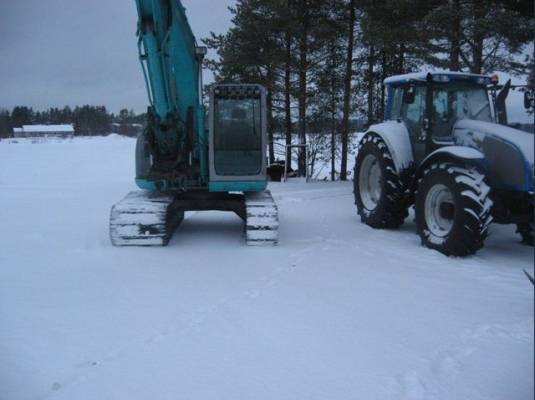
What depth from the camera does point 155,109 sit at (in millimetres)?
7520

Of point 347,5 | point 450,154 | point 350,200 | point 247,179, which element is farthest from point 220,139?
point 347,5

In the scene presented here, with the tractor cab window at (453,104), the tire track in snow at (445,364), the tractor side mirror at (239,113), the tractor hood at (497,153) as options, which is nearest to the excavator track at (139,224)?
the tractor side mirror at (239,113)

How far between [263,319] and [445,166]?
352 cm

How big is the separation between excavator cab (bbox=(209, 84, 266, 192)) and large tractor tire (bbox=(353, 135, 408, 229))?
1.97m

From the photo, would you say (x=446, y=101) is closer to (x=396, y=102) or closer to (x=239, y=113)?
(x=396, y=102)

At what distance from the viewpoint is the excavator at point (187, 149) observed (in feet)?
23.3

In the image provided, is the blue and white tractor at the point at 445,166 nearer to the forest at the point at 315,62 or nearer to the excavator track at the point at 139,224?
the excavator track at the point at 139,224

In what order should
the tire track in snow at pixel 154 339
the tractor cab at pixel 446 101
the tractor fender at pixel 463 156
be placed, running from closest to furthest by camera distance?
the tire track in snow at pixel 154 339 < the tractor fender at pixel 463 156 < the tractor cab at pixel 446 101

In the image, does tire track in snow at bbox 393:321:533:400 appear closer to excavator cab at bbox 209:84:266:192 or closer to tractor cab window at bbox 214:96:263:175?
excavator cab at bbox 209:84:266:192

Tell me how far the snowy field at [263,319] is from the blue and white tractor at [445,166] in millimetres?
411

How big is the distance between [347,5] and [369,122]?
4077 millimetres

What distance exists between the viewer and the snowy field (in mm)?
3100

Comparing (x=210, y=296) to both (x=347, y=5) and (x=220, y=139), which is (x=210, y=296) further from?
(x=347, y=5)

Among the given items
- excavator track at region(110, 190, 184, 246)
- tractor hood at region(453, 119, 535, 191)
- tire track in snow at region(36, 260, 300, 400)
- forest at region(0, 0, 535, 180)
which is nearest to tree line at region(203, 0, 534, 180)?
forest at region(0, 0, 535, 180)
